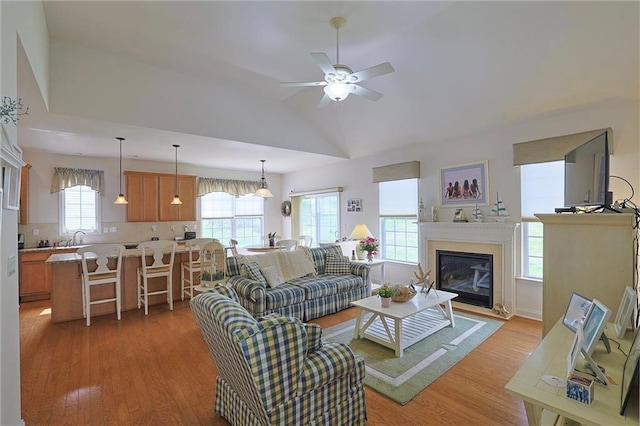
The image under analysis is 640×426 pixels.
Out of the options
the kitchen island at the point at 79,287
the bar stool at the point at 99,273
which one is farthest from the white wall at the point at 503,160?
the bar stool at the point at 99,273

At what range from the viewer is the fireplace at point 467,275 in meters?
4.42

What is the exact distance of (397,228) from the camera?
5.72 metres

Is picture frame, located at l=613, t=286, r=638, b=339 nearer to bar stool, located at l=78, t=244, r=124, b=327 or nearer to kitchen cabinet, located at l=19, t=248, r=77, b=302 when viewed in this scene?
bar stool, located at l=78, t=244, r=124, b=327

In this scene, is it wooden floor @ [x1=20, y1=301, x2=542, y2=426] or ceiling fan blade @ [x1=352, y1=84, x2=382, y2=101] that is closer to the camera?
wooden floor @ [x1=20, y1=301, x2=542, y2=426]

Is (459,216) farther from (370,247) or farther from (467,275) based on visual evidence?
(370,247)

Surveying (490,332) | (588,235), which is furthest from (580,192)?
(490,332)

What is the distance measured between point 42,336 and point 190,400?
261cm

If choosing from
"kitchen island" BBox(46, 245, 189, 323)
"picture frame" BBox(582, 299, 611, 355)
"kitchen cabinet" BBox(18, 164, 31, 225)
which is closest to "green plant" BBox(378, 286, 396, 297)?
"picture frame" BBox(582, 299, 611, 355)

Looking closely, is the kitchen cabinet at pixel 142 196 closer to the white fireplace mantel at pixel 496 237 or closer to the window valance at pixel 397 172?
the window valance at pixel 397 172

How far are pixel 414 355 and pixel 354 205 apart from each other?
3.77 metres

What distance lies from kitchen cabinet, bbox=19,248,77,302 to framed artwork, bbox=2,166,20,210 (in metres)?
4.06

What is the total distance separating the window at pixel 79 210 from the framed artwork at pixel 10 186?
4.65 meters

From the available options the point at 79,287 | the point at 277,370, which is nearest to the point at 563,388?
the point at 277,370

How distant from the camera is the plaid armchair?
1.52m
